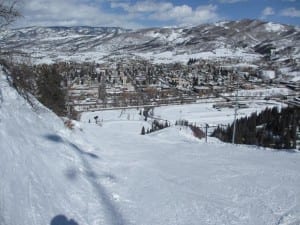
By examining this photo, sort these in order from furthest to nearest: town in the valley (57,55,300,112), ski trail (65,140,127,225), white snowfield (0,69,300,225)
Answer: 1. town in the valley (57,55,300,112)
2. ski trail (65,140,127,225)
3. white snowfield (0,69,300,225)

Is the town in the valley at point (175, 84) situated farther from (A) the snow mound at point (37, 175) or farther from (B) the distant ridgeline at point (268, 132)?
(A) the snow mound at point (37, 175)

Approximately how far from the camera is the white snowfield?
218 inches

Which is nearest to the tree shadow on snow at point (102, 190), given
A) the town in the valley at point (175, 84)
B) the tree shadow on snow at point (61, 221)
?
the tree shadow on snow at point (61, 221)

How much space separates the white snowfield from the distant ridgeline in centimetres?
3157

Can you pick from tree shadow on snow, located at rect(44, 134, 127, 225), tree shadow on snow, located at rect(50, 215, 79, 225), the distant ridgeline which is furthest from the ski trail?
the distant ridgeline

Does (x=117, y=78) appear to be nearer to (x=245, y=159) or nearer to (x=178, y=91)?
(x=178, y=91)

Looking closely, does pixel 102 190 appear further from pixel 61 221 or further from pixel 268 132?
pixel 268 132

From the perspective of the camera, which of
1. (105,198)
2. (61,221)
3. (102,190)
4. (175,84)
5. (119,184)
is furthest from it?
(175,84)

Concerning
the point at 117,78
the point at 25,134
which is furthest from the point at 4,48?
the point at 117,78

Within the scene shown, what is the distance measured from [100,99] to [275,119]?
53.8m

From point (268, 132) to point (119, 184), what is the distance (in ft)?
147

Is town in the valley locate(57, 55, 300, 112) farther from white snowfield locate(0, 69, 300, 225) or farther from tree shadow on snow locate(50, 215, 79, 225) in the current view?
tree shadow on snow locate(50, 215, 79, 225)

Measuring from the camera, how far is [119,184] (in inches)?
308

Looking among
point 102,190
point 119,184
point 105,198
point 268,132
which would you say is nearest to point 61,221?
point 105,198
